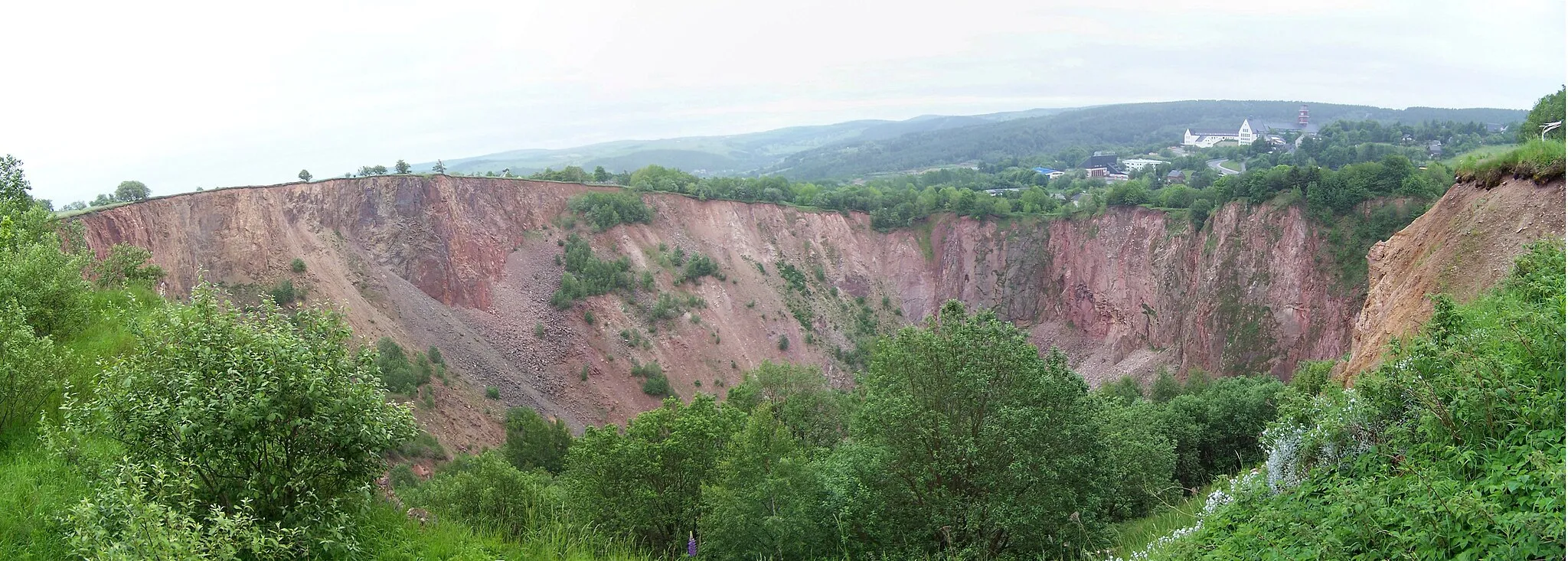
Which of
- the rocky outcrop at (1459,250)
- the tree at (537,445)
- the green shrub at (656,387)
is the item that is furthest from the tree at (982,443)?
the green shrub at (656,387)

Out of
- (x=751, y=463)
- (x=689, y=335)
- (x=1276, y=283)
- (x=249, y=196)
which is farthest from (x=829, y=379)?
(x=751, y=463)

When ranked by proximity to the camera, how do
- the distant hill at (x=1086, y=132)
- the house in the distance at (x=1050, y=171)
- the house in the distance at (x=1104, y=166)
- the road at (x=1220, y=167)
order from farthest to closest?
the distant hill at (x=1086, y=132)
the house in the distance at (x=1050, y=171)
the house in the distance at (x=1104, y=166)
the road at (x=1220, y=167)

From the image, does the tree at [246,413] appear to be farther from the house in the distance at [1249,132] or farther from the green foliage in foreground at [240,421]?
the house in the distance at [1249,132]

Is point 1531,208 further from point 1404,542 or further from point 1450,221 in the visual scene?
point 1404,542

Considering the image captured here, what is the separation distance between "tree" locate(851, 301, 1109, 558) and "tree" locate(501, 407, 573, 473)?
1844 centimetres

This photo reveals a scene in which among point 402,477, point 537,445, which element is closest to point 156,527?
point 402,477

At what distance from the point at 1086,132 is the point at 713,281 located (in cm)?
Answer: 13605

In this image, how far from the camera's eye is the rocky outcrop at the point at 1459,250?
1423 centimetres

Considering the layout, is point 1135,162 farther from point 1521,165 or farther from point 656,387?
point 1521,165

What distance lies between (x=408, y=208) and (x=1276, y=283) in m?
46.6

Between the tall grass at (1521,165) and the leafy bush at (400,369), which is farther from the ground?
the tall grass at (1521,165)

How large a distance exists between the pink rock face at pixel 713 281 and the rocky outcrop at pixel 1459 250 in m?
23.9

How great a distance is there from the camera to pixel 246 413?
6.77 meters

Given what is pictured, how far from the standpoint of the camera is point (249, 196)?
39781mm
